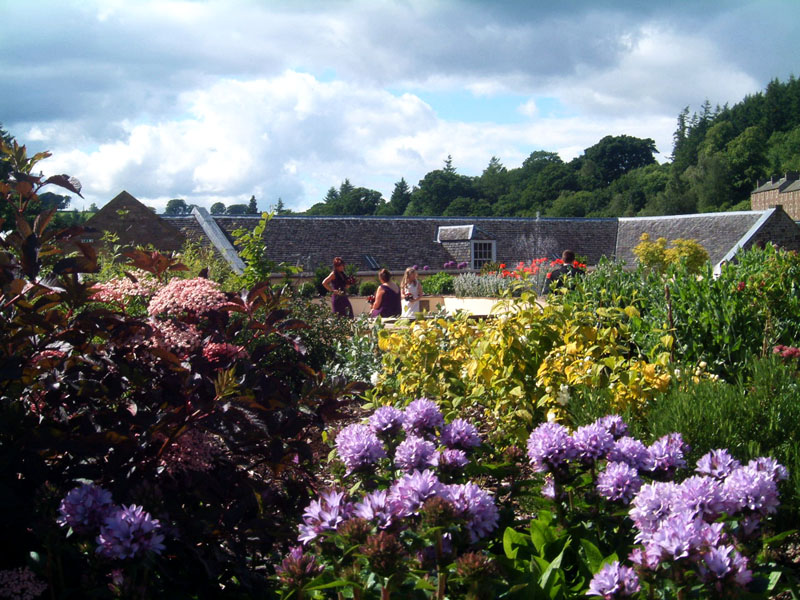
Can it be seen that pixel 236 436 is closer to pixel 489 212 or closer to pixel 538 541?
pixel 538 541

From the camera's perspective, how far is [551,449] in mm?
2076

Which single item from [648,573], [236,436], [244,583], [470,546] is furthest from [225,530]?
[648,573]

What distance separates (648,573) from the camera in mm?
1564

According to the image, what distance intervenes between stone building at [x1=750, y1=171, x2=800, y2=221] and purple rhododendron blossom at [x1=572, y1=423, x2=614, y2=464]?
6906 cm

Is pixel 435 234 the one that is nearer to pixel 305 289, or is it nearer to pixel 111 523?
pixel 305 289

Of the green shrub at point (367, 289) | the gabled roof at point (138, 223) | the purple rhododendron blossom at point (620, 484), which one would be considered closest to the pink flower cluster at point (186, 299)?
the purple rhododendron blossom at point (620, 484)

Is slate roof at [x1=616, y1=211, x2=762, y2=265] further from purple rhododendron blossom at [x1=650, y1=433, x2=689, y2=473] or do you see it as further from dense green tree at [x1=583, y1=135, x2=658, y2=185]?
dense green tree at [x1=583, y1=135, x2=658, y2=185]

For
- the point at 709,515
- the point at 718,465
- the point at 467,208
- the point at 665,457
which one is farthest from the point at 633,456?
the point at 467,208

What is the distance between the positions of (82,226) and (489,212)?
77.6 meters

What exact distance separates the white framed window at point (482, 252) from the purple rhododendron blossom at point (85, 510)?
97.5ft

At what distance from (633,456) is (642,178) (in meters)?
83.6

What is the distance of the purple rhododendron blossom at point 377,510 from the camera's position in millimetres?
1667

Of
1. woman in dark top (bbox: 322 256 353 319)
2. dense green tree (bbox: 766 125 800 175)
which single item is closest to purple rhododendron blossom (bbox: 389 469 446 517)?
woman in dark top (bbox: 322 256 353 319)

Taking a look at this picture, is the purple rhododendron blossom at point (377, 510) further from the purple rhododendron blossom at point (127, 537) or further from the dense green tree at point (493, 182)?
the dense green tree at point (493, 182)
